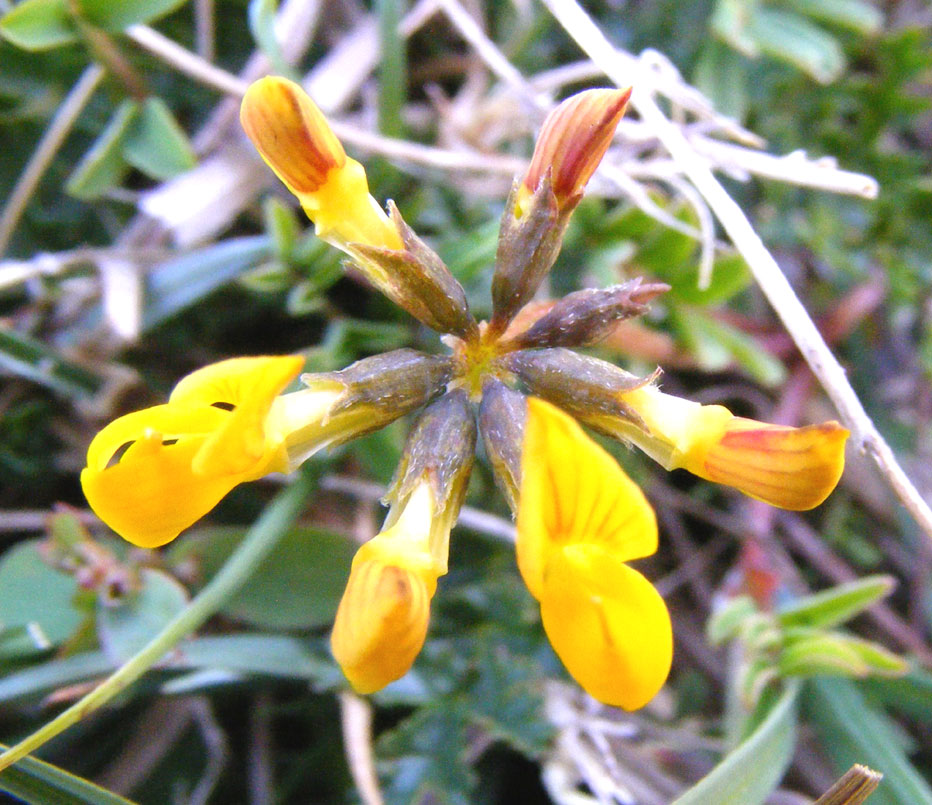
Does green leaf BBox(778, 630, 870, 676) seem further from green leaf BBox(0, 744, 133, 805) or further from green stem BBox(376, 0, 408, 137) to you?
green stem BBox(376, 0, 408, 137)

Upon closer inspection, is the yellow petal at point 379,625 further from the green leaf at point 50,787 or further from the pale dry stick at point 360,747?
the pale dry stick at point 360,747

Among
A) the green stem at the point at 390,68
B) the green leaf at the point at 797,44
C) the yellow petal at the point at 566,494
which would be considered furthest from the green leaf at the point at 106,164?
the green leaf at the point at 797,44

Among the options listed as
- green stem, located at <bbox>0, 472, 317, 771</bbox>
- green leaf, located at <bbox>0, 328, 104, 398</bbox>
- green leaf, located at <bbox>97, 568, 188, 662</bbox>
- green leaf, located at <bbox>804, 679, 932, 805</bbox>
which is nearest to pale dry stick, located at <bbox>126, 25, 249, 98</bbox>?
green leaf, located at <bbox>0, 328, 104, 398</bbox>

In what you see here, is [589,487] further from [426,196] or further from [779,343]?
[779,343]

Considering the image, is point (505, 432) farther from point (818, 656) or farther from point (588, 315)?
point (818, 656)

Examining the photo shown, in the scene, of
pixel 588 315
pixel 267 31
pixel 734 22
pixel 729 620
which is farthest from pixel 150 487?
pixel 734 22

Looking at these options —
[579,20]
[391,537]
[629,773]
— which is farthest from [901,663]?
[579,20]
